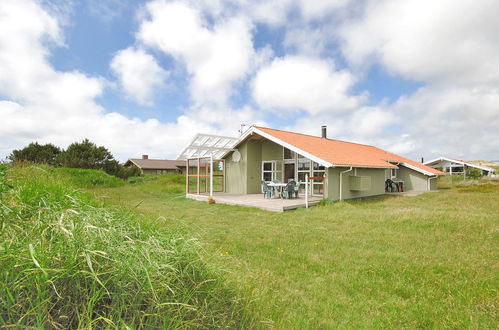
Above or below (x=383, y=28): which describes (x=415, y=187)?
below

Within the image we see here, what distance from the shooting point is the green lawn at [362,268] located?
9.16ft

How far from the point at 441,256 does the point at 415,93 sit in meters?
22.3

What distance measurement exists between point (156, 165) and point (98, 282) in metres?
52.7

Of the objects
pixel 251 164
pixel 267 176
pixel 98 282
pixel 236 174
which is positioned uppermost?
pixel 251 164

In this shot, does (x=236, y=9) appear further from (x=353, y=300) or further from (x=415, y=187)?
(x=415, y=187)

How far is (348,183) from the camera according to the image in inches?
517

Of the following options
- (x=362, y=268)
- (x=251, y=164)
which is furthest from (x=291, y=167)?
(x=362, y=268)

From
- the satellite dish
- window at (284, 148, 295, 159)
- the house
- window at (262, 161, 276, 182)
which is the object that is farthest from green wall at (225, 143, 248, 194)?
window at (284, 148, 295, 159)

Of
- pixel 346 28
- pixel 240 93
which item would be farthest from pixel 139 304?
pixel 240 93

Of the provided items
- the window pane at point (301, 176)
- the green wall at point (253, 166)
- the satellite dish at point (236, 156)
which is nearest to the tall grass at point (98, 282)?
the window pane at point (301, 176)

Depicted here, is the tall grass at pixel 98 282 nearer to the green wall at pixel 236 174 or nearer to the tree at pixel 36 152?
the green wall at pixel 236 174

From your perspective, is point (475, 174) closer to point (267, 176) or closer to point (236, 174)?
point (267, 176)

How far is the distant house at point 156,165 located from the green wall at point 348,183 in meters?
39.0

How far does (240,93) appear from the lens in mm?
16609
